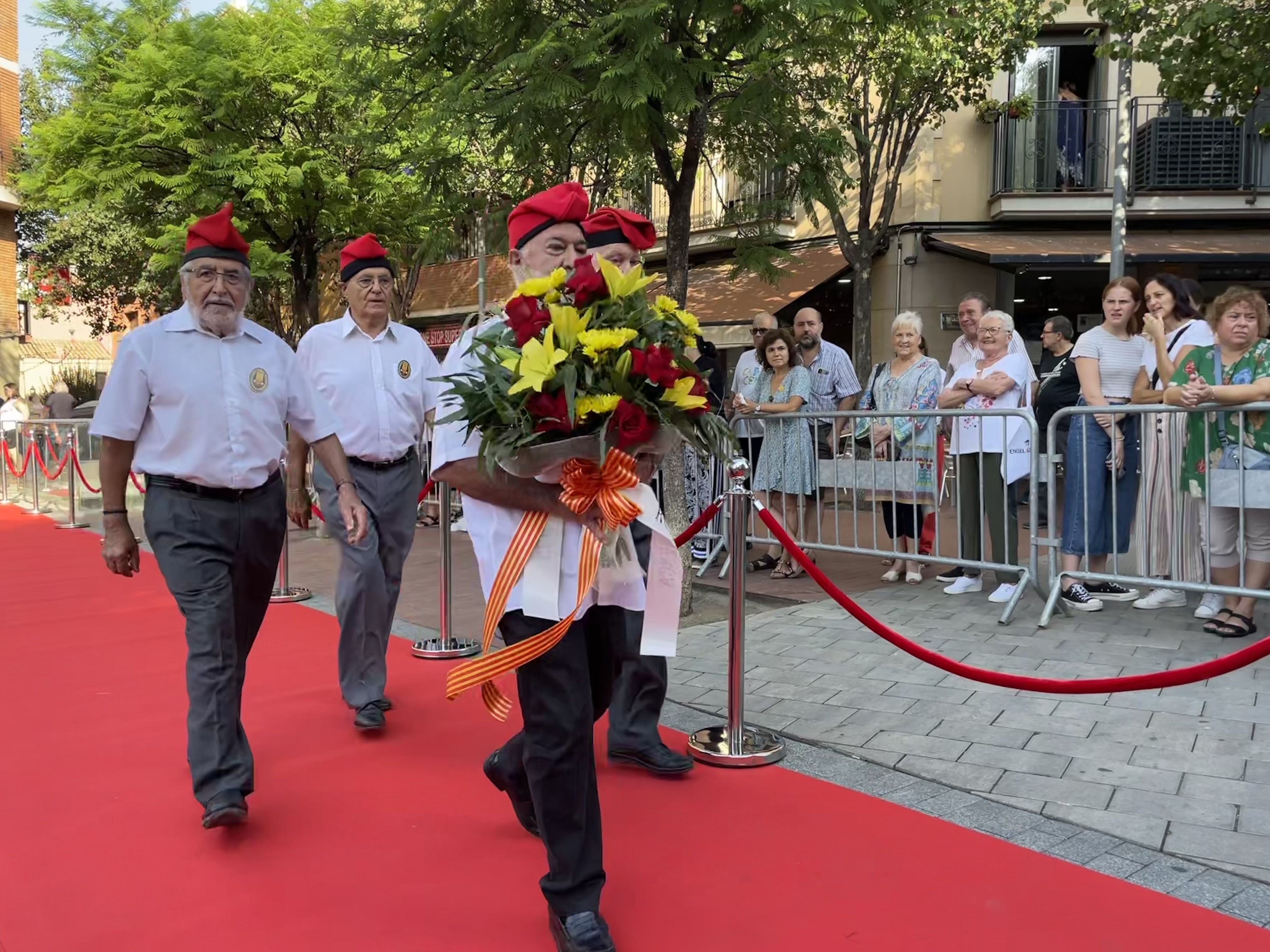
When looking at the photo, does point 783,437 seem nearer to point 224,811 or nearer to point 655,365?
point 224,811

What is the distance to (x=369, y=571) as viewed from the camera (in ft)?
15.3

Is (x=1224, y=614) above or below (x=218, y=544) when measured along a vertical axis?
below

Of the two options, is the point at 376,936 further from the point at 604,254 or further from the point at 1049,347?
the point at 1049,347

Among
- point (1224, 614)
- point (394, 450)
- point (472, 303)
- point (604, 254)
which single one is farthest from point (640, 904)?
point (472, 303)

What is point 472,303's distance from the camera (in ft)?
84.7

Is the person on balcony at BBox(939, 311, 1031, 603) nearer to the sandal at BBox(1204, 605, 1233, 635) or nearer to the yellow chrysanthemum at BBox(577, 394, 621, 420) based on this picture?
the sandal at BBox(1204, 605, 1233, 635)

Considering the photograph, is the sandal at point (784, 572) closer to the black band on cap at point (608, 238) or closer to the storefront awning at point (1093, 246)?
the black band on cap at point (608, 238)

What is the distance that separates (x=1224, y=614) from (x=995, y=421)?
1.68 meters

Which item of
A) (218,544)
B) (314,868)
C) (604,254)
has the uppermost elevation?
(604,254)

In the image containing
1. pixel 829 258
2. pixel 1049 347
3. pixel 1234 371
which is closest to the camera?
pixel 1234 371

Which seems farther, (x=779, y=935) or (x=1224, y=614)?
(x=1224, y=614)

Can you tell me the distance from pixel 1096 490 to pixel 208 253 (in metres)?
4.89

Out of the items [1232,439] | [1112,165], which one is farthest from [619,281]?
[1112,165]

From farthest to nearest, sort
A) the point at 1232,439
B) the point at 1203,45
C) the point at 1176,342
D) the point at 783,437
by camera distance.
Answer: the point at 1203,45, the point at 783,437, the point at 1176,342, the point at 1232,439
